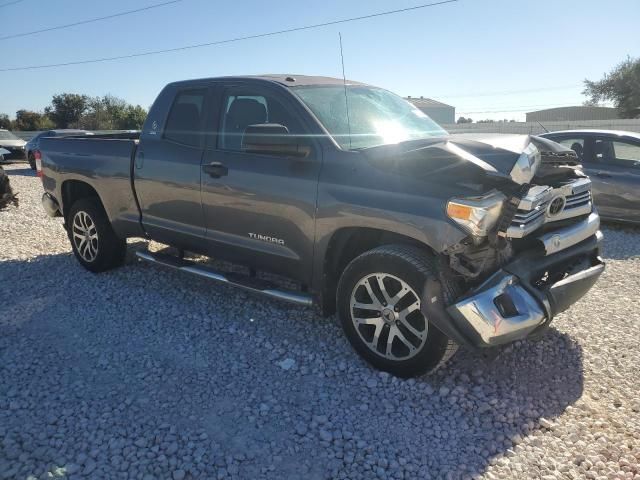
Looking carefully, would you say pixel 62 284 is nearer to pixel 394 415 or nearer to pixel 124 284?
pixel 124 284

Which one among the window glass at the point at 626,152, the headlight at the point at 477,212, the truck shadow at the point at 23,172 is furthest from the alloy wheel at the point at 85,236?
the truck shadow at the point at 23,172

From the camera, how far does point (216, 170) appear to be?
13.8 feet

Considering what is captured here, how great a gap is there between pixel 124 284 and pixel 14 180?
12.1 meters

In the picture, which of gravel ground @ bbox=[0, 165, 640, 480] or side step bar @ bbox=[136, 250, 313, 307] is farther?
side step bar @ bbox=[136, 250, 313, 307]

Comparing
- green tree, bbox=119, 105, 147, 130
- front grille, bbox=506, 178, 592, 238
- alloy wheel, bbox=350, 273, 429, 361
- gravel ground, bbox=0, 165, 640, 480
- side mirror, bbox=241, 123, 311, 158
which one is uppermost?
green tree, bbox=119, 105, 147, 130

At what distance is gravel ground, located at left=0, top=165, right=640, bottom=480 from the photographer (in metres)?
2.64

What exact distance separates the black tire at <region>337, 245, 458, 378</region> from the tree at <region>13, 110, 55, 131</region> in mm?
59560

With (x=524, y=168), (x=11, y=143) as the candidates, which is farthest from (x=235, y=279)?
(x=11, y=143)

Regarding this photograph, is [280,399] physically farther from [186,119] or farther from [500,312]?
[186,119]

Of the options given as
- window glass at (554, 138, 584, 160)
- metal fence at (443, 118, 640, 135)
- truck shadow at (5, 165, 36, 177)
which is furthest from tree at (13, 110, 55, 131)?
window glass at (554, 138, 584, 160)

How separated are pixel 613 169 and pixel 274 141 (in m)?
6.36

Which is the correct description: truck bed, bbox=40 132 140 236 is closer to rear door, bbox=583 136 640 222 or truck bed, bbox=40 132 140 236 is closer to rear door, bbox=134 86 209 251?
rear door, bbox=134 86 209 251

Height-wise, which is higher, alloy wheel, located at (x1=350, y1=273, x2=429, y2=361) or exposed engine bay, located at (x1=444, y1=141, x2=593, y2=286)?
exposed engine bay, located at (x1=444, y1=141, x2=593, y2=286)

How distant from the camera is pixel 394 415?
9.99 ft
